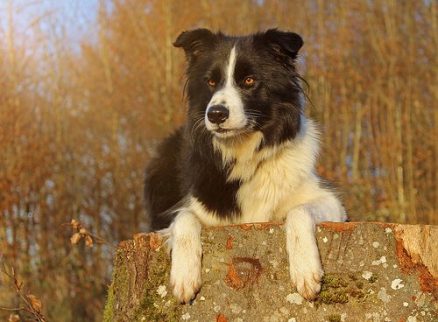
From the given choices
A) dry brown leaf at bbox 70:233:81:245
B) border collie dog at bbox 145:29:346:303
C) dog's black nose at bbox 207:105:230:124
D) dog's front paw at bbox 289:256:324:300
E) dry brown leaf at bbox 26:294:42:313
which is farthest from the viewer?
dry brown leaf at bbox 70:233:81:245

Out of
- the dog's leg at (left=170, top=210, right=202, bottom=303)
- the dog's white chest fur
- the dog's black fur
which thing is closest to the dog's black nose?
the dog's black fur

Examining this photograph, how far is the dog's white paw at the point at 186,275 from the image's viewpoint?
346 centimetres

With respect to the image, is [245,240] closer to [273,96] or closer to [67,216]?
[273,96]

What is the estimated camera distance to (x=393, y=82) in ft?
45.7

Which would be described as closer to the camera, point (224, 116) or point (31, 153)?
point (224, 116)

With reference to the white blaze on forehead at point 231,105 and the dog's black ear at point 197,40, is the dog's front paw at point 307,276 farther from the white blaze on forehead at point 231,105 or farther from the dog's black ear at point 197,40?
the dog's black ear at point 197,40

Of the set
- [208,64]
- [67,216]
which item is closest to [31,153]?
[67,216]

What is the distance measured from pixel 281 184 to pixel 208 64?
1089 mm

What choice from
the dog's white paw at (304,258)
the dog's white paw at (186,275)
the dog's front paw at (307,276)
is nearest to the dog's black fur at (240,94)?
the dog's white paw at (186,275)

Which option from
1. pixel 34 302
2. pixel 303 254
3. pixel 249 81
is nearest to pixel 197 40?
pixel 249 81

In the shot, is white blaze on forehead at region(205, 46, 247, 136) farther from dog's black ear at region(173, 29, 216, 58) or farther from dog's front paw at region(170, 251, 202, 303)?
dog's front paw at region(170, 251, 202, 303)

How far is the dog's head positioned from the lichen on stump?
42.8 inches

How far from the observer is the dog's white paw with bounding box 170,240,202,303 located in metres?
3.46

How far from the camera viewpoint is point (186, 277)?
137 inches
